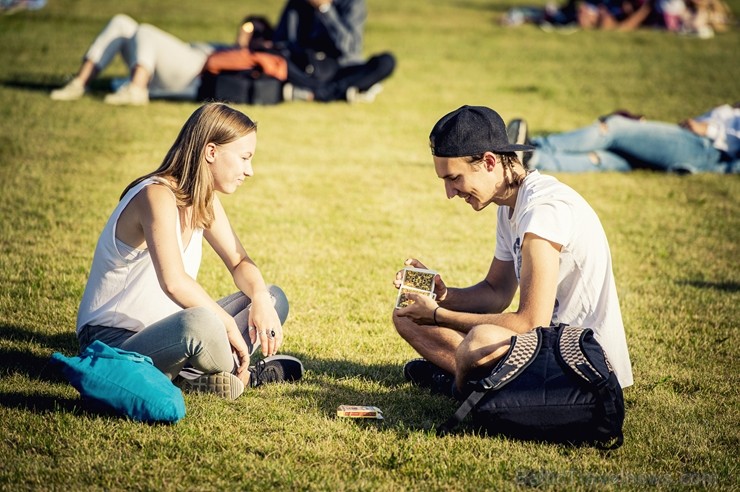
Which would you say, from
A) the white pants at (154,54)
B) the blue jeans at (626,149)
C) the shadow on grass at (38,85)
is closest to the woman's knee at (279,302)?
the blue jeans at (626,149)

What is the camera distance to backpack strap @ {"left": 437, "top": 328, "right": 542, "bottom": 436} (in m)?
3.94

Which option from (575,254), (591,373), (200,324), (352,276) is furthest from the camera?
(352,276)

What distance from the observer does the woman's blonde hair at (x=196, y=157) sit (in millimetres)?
4387

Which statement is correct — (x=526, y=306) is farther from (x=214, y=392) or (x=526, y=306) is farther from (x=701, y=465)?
(x=214, y=392)

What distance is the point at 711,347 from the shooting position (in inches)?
218

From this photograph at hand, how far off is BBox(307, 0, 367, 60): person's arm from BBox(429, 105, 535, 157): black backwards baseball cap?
8.89 m

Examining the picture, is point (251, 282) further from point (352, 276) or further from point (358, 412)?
point (352, 276)

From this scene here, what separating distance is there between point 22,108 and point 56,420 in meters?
8.45

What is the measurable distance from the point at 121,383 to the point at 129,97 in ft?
28.9

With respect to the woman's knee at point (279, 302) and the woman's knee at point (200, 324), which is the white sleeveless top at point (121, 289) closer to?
the woman's knee at point (200, 324)

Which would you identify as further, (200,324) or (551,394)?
(200,324)

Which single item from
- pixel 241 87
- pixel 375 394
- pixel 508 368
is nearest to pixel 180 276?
pixel 375 394

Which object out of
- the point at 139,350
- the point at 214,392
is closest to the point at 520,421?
the point at 214,392

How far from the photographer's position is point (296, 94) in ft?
42.2
